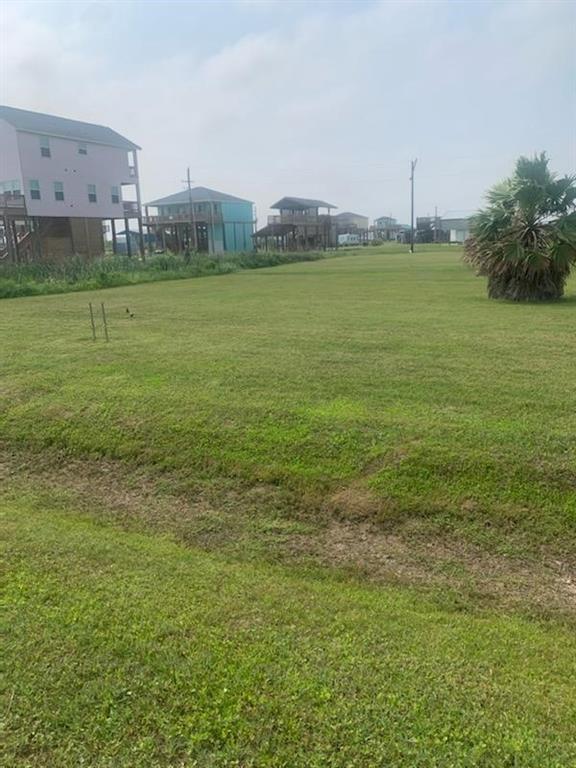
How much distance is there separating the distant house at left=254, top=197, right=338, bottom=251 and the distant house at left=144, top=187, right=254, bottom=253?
11.4ft

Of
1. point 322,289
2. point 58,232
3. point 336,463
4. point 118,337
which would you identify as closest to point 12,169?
point 58,232

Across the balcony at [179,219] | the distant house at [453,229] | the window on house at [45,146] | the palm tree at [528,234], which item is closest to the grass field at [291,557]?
the palm tree at [528,234]

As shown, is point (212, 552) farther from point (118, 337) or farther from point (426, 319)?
point (426, 319)

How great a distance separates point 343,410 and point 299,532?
6.08 feet

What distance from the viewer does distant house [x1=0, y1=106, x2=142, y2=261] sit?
1267 inches

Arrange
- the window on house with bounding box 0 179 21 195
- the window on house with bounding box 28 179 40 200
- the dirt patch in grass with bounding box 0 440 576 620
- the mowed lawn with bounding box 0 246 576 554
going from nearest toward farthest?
1. the dirt patch in grass with bounding box 0 440 576 620
2. the mowed lawn with bounding box 0 246 576 554
3. the window on house with bounding box 0 179 21 195
4. the window on house with bounding box 28 179 40 200

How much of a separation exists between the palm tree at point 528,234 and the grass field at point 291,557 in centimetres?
643

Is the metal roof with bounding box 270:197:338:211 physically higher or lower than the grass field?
higher

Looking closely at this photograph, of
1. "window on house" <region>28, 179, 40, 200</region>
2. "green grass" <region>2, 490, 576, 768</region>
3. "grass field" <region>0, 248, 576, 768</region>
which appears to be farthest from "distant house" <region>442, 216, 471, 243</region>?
"green grass" <region>2, 490, 576, 768</region>

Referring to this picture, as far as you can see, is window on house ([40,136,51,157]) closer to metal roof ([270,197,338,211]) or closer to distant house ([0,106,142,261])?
distant house ([0,106,142,261])

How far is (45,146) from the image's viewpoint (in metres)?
33.2

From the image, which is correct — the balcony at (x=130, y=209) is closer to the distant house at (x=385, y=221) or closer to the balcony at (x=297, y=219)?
the balcony at (x=297, y=219)

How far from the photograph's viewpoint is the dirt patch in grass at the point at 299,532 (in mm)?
3355

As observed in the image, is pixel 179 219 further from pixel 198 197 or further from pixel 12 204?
pixel 12 204
